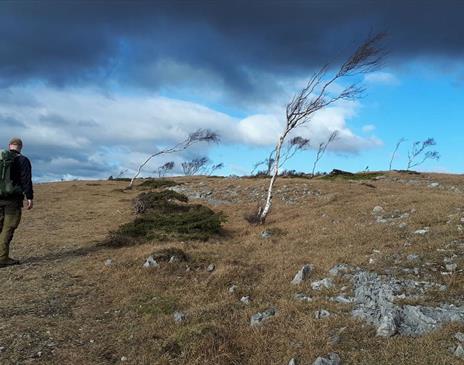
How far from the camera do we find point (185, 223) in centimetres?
1475

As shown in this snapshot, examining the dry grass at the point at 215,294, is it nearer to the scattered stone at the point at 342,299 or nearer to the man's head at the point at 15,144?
the scattered stone at the point at 342,299

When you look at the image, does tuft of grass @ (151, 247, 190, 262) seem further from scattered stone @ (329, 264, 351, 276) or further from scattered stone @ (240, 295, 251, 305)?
scattered stone @ (329, 264, 351, 276)

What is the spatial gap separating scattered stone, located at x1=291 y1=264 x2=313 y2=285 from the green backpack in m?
6.59

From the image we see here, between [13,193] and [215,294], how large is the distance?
18.1ft

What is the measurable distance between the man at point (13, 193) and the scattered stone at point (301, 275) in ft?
20.4

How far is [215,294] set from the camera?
8.33 m

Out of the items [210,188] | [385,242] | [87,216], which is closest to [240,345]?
[385,242]

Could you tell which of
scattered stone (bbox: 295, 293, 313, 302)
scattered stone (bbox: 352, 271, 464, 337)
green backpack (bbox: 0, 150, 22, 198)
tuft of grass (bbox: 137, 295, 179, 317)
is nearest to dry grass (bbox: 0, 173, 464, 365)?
tuft of grass (bbox: 137, 295, 179, 317)

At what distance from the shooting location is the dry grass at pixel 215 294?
5.99 m

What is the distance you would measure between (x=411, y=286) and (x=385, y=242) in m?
3.09

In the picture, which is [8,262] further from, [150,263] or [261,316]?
[261,316]

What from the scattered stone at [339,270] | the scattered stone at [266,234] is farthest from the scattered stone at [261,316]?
the scattered stone at [266,234]

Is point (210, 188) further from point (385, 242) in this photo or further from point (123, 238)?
Result: point (385, 242)

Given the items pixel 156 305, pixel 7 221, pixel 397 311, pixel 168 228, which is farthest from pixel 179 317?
Result: pixel 168 228
